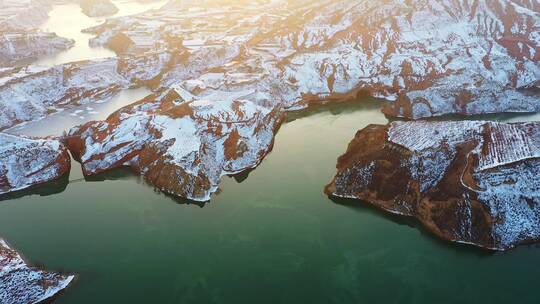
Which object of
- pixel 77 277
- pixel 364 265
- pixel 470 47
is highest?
pixel 470 47

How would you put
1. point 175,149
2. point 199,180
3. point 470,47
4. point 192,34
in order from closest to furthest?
point 199,180 → point 175,149 → point 470,47 → point 192,34

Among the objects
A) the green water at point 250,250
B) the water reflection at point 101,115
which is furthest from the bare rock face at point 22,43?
the green water at point 250,250

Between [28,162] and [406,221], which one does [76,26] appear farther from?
[406,221]

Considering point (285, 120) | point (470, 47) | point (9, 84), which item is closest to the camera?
point (285, 120)

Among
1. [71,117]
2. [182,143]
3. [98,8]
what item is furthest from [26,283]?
[98,8]

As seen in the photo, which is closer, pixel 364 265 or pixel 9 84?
pixel 364 265

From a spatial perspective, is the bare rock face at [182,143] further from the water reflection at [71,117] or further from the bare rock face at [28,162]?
the water reflection at [71,117]

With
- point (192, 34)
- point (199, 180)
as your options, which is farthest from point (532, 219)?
point (192, 34)

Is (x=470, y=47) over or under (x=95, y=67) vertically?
over

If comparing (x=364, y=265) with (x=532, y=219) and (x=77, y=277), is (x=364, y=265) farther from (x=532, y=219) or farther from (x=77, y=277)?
(x=77, y=277)
